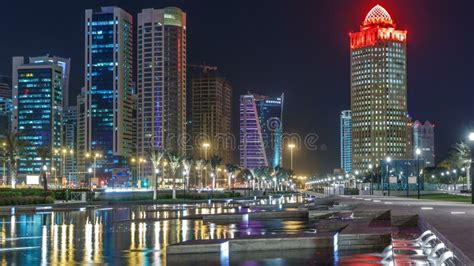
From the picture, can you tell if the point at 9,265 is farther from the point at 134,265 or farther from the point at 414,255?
the point at 414,255

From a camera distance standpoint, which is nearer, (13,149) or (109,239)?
(109,239)

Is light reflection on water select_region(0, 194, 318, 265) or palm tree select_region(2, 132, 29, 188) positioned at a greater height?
palm tree select_region(2, 132, 29, 188)

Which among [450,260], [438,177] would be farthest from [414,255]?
[438,177]

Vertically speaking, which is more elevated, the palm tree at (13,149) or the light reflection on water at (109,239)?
the palm tree at (13,149)

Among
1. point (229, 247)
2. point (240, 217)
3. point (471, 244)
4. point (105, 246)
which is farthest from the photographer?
point (240, 217)

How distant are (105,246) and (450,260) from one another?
9.96 meters

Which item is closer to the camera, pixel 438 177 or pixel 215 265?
Result: pixel 215 265

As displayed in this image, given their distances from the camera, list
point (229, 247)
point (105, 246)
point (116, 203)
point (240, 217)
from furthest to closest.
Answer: point (116, 203)
point (240, 217)
point (105, 246)
point (229, 247)

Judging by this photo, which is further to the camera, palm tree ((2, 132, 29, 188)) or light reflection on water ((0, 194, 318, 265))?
palm tree ((2, 132, 29, 188))

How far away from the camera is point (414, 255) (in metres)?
15.3

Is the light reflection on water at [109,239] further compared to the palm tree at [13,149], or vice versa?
the palm tree at [13,149]

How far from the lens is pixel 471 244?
521 inches

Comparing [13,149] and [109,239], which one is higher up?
[13,149]

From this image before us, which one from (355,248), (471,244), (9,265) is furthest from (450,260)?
(9,265)
